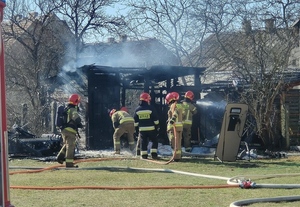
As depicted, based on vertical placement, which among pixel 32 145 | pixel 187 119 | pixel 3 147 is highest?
pixel 187 119

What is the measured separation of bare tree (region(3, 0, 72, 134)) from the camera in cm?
2160

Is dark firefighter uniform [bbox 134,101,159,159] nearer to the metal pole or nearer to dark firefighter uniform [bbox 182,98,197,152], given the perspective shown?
dark firefighter uniform [bbox 182,98,197,152]

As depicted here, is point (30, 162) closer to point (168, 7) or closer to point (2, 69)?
point (2, 69)

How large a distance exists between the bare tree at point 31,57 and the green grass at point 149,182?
289 inches

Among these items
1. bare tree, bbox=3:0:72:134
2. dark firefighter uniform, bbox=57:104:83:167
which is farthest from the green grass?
bare tree, bbox=3:0:72:134

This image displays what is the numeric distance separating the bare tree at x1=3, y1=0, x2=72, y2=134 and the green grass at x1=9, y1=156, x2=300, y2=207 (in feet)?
24.1

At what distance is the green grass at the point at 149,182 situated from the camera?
25.7ft

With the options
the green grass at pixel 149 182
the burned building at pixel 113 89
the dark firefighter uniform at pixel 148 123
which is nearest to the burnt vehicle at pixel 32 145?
the green grass at pixel 149 182

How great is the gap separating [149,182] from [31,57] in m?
15.0

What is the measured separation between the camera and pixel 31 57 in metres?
23.7

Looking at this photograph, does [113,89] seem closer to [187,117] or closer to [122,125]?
[122,125]

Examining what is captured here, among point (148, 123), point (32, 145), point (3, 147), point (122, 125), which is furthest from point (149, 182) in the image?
point (122, 125)

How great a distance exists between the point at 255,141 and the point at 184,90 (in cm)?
308

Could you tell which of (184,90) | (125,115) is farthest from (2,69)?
(184,90)
